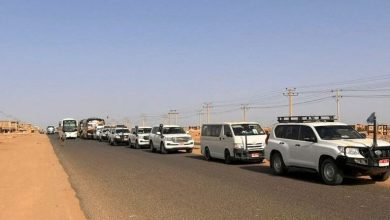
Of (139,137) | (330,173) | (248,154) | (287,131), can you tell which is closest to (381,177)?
(330,173)

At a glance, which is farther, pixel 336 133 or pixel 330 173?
pixel 336 133

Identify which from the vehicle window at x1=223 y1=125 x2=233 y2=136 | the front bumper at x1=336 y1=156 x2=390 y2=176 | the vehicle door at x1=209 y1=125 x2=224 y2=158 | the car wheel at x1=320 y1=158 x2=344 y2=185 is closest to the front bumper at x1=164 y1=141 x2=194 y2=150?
the vehicle door at x1=209 y1=125 x2=224 y2=158

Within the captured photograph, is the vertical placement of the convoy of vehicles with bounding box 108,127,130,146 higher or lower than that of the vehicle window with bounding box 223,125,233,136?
lower

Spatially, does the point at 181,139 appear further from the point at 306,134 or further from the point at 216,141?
the point at 306,134

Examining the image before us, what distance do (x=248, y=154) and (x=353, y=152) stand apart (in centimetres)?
807

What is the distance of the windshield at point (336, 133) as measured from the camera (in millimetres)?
15320

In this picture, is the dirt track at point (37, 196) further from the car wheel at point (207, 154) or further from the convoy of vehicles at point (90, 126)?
the convoy of vehicles at point (90, 126)

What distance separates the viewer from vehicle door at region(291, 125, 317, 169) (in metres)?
15.3

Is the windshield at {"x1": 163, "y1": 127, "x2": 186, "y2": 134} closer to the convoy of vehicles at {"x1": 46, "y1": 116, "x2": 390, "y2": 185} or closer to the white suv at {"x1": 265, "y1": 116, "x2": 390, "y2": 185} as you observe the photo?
the convoy of vehicles at {"x1": 46, "y1": 116, "x2": 390, "y2": 185}

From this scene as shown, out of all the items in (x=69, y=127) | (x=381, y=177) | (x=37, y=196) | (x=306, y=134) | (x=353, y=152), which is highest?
(x=69, y=127)

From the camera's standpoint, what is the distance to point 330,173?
1427 centimetres

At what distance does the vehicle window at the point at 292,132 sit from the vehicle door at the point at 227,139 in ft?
17.5

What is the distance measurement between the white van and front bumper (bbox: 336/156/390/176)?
801cm

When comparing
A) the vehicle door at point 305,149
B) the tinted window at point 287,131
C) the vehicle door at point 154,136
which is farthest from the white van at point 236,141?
the vehicle door at point 154,136
